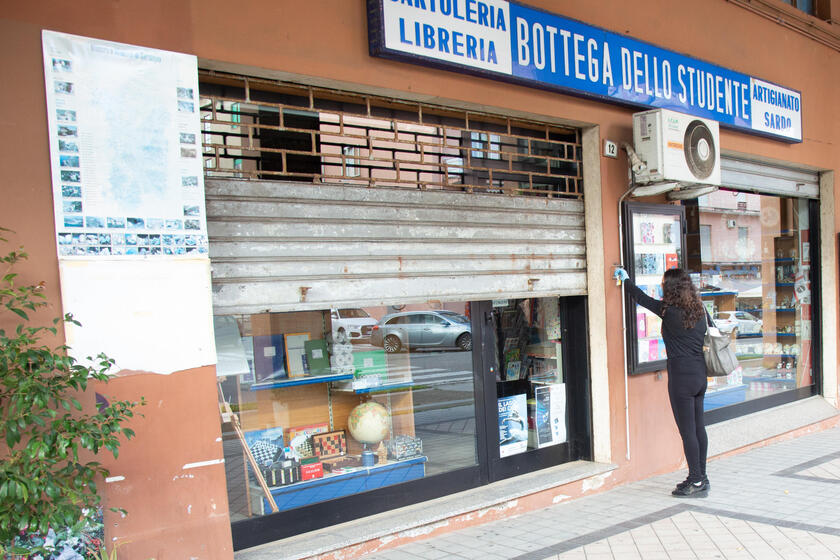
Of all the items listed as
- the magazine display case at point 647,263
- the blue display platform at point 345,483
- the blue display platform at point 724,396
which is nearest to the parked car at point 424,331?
the blue display platform at point 345,483

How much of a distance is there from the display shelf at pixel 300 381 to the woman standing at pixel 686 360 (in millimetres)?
2442

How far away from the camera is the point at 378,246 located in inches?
174

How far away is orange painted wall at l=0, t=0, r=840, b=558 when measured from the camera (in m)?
3.04

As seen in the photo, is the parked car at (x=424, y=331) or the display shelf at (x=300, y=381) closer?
the display shelf at (x=300, y=381)

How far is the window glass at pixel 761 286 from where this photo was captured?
793 cm

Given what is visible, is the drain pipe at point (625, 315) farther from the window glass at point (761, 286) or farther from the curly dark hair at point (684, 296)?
the window glass at point (761, 286)

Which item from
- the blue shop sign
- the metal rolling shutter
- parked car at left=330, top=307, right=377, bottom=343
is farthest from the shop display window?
the blue shop sign

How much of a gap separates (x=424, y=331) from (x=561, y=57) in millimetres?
2367

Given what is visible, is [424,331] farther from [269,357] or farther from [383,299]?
[269,357]

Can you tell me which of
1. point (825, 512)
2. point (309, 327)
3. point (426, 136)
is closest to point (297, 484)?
point (309, 327)

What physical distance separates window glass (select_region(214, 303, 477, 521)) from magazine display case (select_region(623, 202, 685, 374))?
1611 mm

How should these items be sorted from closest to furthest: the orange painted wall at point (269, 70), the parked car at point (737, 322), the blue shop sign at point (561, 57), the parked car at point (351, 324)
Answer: the orange painted wall at point (269, 70), the blue shop sign at point (561, 57), the parked car at point (351, 324), the parked car at point (737, 322)

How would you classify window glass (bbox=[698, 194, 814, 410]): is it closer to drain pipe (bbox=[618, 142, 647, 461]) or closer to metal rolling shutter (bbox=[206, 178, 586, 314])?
drain pipe (bbox=[618, 142, 647, 461])

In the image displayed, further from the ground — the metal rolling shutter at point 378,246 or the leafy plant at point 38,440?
the metal rolling shutter at point 378,246
